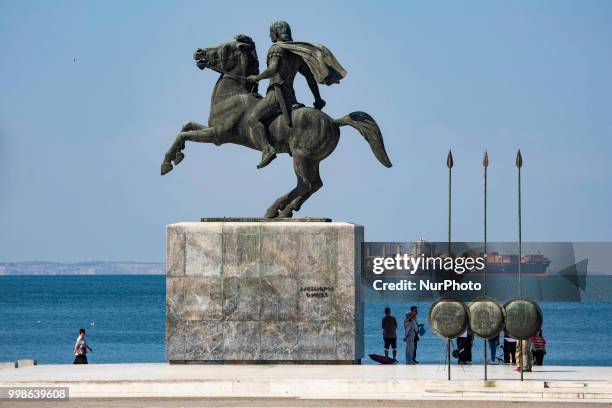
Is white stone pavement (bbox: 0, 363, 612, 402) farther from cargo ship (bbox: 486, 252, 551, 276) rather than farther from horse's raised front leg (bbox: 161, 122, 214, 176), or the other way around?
horse's raised front leg (bbox: 161, 122, 214, 176)

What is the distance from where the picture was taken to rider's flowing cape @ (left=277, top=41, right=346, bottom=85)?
34906 millimetres

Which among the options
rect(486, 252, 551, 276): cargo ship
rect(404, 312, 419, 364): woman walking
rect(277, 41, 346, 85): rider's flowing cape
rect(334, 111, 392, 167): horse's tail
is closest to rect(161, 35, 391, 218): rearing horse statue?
rect(334, 111, 392, 167): horse's tail

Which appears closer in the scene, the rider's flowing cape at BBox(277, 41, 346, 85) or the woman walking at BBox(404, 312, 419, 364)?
the rider's flowing cape at BBox(277, 41, 346, 85)

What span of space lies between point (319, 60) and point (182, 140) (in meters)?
3.52

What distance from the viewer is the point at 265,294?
34.3 meters

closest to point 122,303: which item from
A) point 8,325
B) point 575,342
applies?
point 8,325

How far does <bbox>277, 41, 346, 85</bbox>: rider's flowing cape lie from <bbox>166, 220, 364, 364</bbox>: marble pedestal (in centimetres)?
316

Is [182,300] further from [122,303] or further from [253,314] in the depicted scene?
[122,303]

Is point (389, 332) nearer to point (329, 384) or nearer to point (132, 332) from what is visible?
point (329, 384)

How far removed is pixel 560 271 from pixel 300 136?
6.61 meters

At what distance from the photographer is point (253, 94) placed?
117 ft

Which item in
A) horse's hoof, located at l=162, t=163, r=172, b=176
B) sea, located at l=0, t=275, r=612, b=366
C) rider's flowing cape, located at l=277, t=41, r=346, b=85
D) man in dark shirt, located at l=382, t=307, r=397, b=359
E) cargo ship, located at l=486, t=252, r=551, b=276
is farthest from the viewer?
sea, located at l=0, t=275, r=612, b=366

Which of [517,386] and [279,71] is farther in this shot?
[279,71]

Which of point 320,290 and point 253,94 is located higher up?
point 253,94
